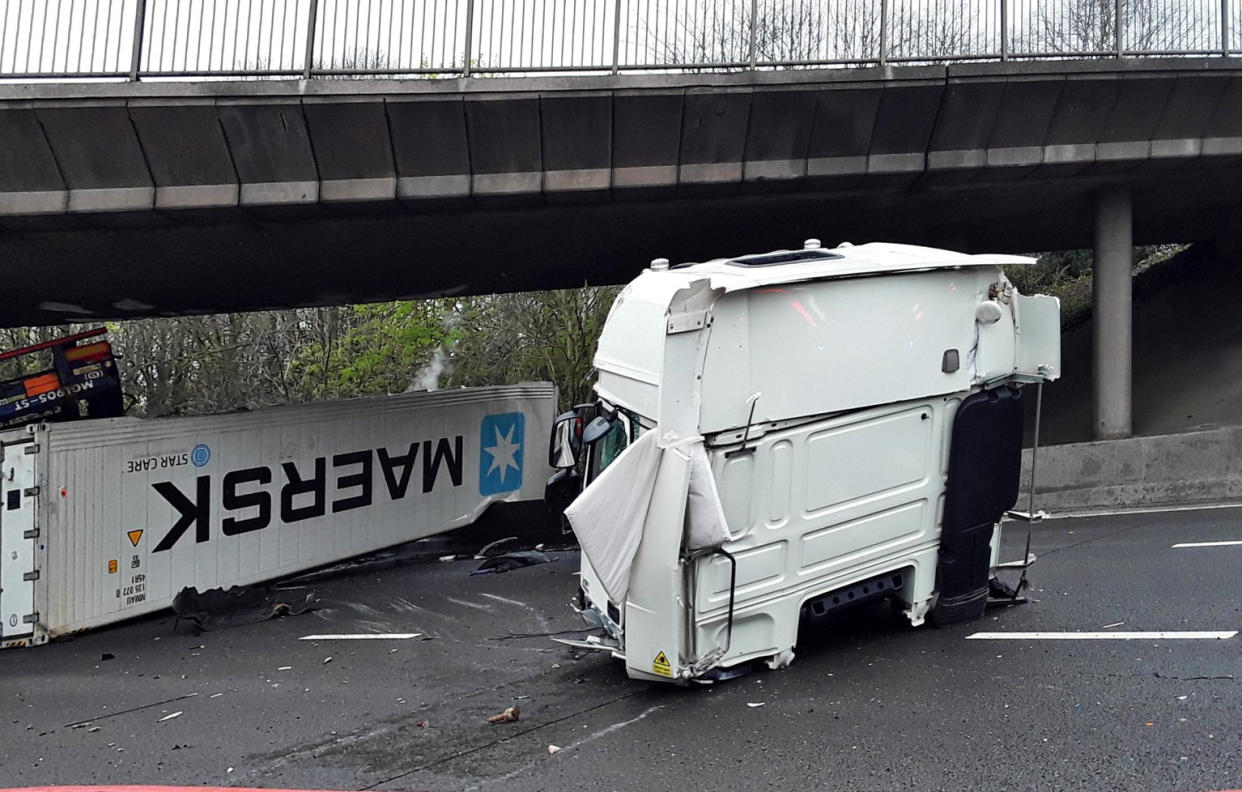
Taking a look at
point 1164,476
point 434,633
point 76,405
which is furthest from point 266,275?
point 1164,476

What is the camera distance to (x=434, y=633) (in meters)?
10.1

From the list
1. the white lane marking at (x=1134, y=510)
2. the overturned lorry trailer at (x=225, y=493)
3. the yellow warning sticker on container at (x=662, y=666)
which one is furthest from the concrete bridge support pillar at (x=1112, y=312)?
the yellow warning sticker on container at (x=662, y=666)

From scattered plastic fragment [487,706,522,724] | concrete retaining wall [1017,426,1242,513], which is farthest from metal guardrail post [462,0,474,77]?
concrete retaining wall [1017,426,1242,513]

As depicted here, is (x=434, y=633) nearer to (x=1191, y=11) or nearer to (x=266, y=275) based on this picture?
(x=266, y=275)

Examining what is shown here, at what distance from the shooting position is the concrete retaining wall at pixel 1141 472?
44.1ft

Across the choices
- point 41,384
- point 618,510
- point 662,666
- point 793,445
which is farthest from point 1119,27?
point 41,384

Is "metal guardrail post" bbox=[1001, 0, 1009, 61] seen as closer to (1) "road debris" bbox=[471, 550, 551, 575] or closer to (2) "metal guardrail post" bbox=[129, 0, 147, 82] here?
(1) "road debris" bbox=[471, 550, 551, 575]

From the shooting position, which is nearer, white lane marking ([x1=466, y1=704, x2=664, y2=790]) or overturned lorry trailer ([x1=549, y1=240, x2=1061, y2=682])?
white lane marking ([x1=466, y1=704, x2=664, y2=790])

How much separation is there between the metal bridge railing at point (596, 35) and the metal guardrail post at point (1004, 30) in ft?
0.06

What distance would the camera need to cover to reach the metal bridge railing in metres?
10.8

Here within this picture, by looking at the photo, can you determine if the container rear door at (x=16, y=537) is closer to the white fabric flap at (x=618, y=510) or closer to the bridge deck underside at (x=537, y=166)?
the bridge deck underside at (x=537, y=166)

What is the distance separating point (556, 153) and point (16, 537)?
7.35 meters

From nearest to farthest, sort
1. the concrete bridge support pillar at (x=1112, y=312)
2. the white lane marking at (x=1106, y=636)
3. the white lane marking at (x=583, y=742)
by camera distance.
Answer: the white lane marking at (x=583, y=742) → the white lane marking at (x=1106, y=636) → the concrete bridge support pillar at (x=1112, y=312)

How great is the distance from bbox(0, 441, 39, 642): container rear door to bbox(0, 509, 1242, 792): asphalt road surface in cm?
84
